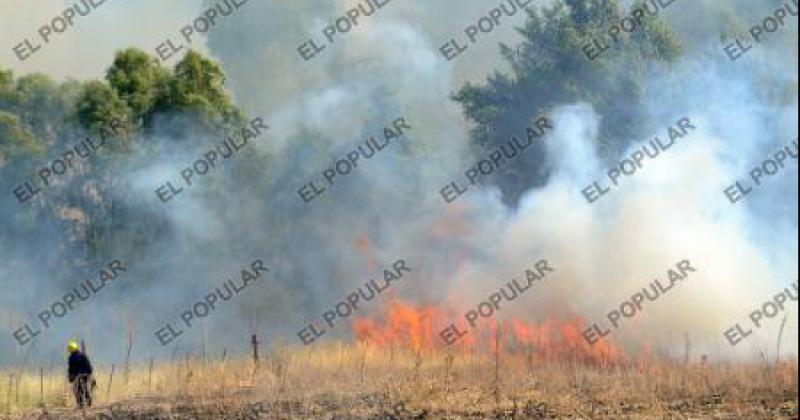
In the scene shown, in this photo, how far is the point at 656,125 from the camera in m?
40.0

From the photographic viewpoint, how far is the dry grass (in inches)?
779

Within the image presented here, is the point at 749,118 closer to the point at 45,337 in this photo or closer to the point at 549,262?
the point at 549,262

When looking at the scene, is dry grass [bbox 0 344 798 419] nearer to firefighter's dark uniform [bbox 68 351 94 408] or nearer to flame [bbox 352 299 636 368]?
firefighter's dark uniform [bbox 68 351 94 408]

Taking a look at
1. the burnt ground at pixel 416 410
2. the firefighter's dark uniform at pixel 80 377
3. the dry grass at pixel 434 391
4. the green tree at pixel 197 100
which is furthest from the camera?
the green tree at pixel 197 100

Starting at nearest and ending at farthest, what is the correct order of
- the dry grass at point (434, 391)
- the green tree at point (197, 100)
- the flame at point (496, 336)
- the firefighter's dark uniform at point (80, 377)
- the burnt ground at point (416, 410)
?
the burnt ground at point (416, 410)
the dry grass at point (434, 391)
the firefighter's dark uniform at point (80, 377)
the flame at point (496, 336)
the green tree at point (197, 100)

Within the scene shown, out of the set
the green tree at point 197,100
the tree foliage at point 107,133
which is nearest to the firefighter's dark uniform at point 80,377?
the tree foliage at point 107,133

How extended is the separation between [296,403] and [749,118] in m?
17.4

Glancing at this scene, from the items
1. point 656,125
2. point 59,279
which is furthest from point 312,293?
point 656,125

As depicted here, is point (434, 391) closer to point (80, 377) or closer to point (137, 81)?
point (80, 377)

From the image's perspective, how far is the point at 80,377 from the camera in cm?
2492

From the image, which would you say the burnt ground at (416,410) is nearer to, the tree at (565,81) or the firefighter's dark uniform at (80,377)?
the firefighter's dark uniform at (80,377)

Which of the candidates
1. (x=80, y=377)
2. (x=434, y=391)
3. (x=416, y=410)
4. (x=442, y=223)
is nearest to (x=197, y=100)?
(x=442, y=223)

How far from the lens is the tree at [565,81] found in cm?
4200

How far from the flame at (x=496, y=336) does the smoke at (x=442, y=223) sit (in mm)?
454
